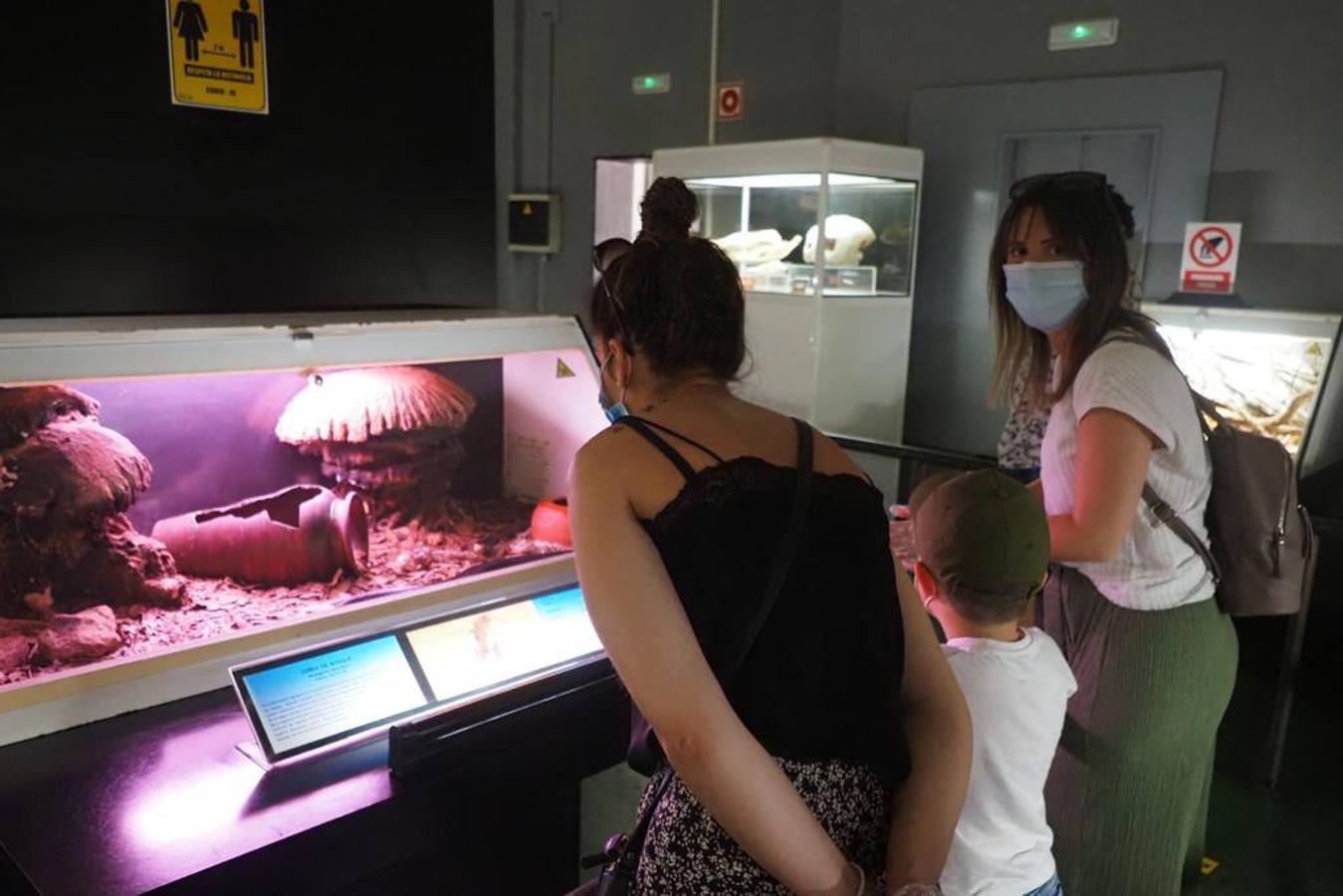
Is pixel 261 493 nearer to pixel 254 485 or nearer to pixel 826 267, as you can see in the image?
pixel 254 485

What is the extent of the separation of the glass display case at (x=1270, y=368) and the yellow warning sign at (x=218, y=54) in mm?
3230

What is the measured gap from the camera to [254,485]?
188 centimetres

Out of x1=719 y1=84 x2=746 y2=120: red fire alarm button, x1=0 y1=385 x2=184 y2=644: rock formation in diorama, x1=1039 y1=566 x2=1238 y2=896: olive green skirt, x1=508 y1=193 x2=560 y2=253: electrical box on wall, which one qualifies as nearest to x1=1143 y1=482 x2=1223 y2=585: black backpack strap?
x1=1039 y1=566 x2=1238 y2=896: olive green skirt

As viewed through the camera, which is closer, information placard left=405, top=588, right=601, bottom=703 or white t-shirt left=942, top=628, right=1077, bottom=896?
white t-shirt left=942, top=628, right=1077, bottom=896

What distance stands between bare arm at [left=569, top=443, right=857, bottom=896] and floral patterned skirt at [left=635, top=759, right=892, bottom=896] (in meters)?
0.06

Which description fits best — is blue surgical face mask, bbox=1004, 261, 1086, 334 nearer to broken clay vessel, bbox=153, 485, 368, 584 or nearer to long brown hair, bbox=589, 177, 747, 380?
long brown hair, bbox=589, 177, 747, 380

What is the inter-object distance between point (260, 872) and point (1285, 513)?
194 cm

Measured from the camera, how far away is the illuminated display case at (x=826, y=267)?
4.79m

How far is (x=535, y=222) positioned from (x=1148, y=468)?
6130 mm

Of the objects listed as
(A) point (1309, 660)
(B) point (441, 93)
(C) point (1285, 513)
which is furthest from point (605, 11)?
(C) point (1285, 513)

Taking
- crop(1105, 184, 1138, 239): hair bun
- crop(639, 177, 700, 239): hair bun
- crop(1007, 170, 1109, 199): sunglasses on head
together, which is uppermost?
crop(1007, 170, 1109, 199): sunglasses on head

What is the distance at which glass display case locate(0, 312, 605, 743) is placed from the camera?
155 centimetres

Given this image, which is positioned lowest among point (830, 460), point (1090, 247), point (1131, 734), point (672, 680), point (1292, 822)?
point (1292, 822)

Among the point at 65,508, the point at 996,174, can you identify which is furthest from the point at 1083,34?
the point at 65,508
